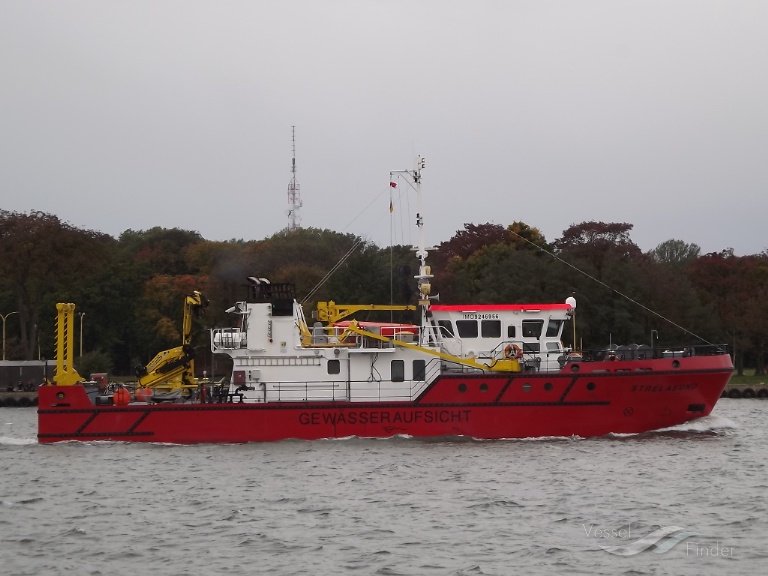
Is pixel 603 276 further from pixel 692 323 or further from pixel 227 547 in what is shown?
pixel 227 547

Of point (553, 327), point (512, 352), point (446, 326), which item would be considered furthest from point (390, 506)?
point (553, 327)

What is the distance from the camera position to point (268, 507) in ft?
65.5

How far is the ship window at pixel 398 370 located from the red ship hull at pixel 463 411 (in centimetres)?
93

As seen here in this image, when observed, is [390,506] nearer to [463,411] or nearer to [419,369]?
[463,411]

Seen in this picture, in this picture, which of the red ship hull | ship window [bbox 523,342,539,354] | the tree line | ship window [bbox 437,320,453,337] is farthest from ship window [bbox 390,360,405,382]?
the tree line

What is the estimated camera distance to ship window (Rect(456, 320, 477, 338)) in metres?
29.0

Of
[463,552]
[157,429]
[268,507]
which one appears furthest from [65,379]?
[463,552]

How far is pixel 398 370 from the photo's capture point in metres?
28.3

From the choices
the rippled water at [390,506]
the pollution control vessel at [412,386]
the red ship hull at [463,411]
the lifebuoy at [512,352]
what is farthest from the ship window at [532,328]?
the rippled water at [390,506]

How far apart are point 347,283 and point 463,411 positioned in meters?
28.3

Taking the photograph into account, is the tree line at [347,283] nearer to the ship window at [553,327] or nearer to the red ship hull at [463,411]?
the ship window at [553,327]

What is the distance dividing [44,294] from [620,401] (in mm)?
41278

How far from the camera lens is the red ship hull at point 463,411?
90.0 ft

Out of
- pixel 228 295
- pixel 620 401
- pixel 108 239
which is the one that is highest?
pixel 108 239
